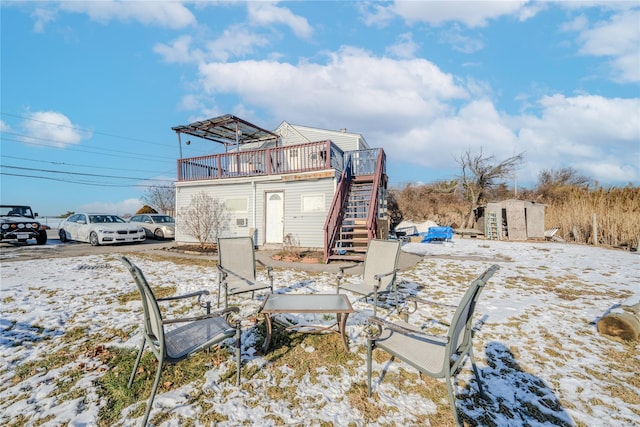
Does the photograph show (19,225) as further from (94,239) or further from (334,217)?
(334,217)

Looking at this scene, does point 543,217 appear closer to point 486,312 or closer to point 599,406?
point 486,312

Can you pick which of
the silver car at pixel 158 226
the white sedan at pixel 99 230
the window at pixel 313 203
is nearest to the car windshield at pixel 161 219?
the silver car at pixel 158 226

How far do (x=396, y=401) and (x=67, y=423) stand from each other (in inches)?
103

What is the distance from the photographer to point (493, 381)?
2.68 metres

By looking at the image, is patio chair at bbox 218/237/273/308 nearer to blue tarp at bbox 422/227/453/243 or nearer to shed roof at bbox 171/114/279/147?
shed roof at bbox 171/114/279/147

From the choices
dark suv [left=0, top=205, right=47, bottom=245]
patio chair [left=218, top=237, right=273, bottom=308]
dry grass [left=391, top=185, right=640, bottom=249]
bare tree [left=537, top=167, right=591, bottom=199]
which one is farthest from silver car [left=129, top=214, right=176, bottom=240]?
bare tree [left=537, top=167, right=591, bottom=199]

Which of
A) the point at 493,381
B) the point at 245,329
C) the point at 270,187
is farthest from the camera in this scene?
the point at 270,187

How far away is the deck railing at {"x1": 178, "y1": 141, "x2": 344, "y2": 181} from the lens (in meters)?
10.9

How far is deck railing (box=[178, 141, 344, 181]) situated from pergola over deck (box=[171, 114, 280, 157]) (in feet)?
3.40

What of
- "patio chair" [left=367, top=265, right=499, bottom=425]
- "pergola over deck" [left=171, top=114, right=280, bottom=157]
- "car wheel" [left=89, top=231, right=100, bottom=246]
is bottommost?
"patio chair" [left=367, top=265, right=499, bottom=425]

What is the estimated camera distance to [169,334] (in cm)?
265

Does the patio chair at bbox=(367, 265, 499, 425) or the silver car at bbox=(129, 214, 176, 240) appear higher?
A: the silver car at bbox=(129, 214, 176, 240)

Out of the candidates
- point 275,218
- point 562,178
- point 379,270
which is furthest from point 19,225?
point 562,178

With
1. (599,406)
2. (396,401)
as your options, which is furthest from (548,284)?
(396,401)
